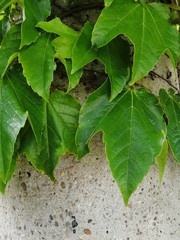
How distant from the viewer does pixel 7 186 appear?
2.55ft

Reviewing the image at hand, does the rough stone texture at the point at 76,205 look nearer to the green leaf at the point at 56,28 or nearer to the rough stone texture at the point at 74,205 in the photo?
the rough stone texture at the point at 74,205

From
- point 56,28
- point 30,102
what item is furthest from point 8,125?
point 56,28


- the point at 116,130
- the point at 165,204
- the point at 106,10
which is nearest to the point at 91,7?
the point at 106,10

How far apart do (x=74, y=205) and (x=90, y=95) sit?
7.3 inches

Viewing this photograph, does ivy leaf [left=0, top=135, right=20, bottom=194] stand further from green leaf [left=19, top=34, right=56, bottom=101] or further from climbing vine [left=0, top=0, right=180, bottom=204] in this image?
green leaf [left=19, top=34, right=56, bottom=101]

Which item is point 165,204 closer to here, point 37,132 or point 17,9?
point 37,132

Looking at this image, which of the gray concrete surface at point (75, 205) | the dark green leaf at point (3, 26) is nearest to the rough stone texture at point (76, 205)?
the gray concrete surface at point (75, 205)

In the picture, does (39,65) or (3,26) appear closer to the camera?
(39,65)

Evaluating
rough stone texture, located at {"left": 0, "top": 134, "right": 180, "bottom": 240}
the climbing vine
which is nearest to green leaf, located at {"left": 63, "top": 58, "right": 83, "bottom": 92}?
the climbing vine

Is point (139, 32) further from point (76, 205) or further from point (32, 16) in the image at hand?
point (76, 205)

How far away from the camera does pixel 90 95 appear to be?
2.23ft

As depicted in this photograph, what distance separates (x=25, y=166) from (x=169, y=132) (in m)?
0.24

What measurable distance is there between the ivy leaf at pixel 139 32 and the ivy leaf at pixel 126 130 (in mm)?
63

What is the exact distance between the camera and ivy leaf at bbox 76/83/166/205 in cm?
63
